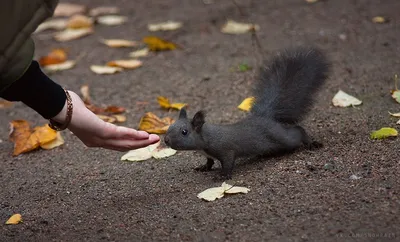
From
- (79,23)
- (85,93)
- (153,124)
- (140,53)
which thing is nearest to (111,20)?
(79,23)

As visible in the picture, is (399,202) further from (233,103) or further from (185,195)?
(233,103)

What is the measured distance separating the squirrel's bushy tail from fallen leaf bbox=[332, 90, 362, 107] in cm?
44

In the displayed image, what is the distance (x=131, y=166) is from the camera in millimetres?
3701

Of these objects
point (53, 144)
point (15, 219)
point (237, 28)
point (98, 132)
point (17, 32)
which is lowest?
point (237, 28)

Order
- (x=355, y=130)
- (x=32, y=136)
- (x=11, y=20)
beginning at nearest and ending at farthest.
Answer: (x=11, y=20) → (x=355, y=130) → (x=32, y=136)

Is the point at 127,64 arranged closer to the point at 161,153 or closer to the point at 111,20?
the point at 111,20

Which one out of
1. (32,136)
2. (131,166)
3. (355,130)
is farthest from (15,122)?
(355,130)

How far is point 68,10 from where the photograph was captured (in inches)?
284

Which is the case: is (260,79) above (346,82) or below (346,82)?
above

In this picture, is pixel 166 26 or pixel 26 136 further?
pixel 166 26

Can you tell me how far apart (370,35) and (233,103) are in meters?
1.63

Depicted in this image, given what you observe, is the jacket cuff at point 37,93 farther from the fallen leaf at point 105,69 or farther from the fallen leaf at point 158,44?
the fallen leaf at point 158,44

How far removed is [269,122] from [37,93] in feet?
4.22

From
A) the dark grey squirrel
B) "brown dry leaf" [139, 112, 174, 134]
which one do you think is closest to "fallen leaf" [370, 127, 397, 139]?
the dark grey squirrel
